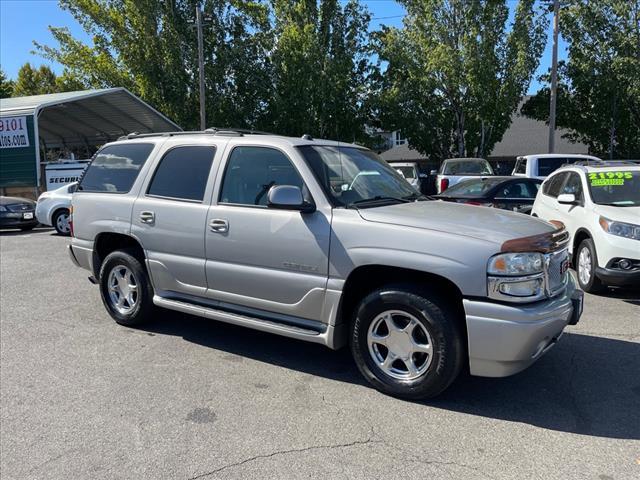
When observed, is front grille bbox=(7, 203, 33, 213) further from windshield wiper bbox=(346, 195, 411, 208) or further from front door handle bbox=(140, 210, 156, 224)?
windshield wiper bbox=(346, 195, 411, 208)

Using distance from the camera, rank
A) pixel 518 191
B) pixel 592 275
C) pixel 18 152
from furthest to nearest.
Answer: pixel 18 152 < pixel 518 191 < pixel 592 275

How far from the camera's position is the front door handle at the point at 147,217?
16.2ft

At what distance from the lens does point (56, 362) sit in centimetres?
459

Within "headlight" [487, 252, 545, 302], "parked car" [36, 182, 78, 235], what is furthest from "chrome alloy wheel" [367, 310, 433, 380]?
"parked car" [36, 182, 78, 235]

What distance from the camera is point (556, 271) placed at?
3.78 m

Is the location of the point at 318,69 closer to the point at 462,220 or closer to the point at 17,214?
the point at 17,214

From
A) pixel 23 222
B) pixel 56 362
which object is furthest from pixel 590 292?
pixel 23 222

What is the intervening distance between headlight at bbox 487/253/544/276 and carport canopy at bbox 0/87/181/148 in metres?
19.2

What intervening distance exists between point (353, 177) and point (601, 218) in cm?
387

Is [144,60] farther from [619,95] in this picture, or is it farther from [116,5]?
[619,95]

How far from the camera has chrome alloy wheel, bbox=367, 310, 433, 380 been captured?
3.70 meters

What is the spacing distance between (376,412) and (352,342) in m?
0.55

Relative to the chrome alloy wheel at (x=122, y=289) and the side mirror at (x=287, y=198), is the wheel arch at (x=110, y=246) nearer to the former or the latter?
the chrome alloy wheel at (x=122, y=289)

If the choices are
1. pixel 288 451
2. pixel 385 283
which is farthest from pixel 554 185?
pixel 288 451
